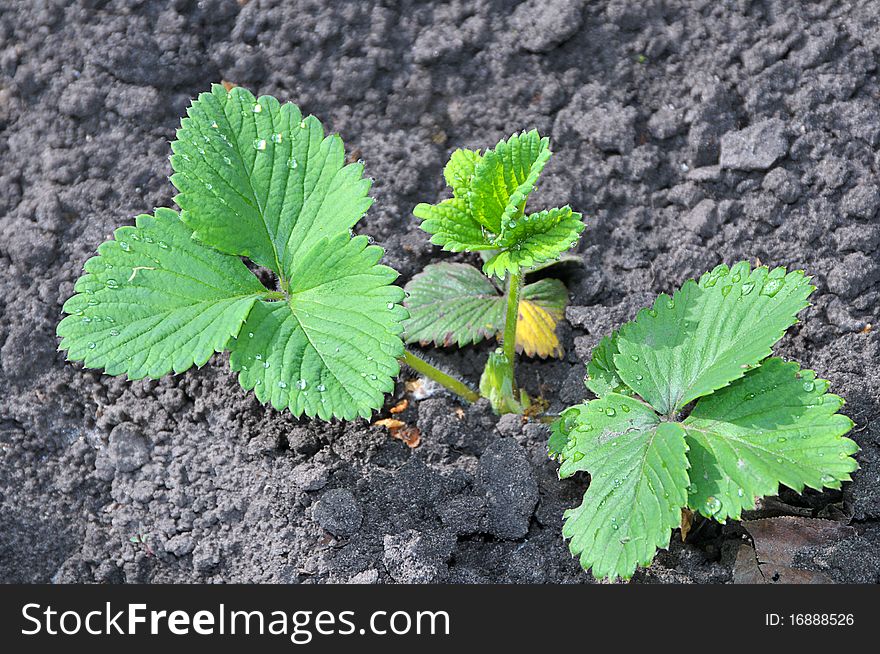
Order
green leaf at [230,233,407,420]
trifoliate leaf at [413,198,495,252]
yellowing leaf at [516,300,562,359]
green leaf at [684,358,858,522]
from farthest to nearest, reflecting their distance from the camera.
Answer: yellowing leaf at [516,300,562,359], trifoliate leaf at [413,198,495,252], green leaf at [230,233,407,420], green leaf at [684,358,858,522]

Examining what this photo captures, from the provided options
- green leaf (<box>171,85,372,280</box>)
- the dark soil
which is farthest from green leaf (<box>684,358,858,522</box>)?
green leaf (<box>171,85,372,280</box>)

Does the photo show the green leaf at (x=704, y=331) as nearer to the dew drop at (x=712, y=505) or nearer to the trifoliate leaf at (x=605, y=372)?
the trifoliate leaf at (x=605, y=372)

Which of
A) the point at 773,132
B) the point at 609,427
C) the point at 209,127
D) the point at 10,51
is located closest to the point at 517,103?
the point at 773,132

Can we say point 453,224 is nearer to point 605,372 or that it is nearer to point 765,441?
point 605,372

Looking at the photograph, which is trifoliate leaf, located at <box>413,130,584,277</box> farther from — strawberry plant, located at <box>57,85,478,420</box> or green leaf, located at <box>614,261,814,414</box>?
green leaf, located at <box>614,261,814,414</box>

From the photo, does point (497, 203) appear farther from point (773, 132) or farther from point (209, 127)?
point (773, 132)

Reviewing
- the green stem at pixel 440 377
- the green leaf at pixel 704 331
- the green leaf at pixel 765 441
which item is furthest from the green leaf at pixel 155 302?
the green leaf at pixel 765 441
